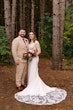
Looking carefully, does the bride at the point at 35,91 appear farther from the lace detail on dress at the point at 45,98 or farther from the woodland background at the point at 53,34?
the woodland background at the point at 53,34

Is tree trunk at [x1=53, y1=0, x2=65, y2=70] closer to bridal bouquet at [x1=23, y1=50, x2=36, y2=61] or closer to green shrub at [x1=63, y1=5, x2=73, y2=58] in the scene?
bridal bouquet at [x1=23, y1=50, x2=36, y2=61]

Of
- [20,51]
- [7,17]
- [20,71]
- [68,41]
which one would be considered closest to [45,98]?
[20,71]

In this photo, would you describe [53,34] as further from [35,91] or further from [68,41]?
[68,41]

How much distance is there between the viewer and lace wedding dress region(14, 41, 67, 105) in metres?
7.77

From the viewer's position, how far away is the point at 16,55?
8.17 m

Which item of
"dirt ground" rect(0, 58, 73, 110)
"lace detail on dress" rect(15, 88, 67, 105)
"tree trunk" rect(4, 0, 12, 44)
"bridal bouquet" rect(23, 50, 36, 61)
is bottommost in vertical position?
"dirt ground" rect(0, 58, 73, 110)

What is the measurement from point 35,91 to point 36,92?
0.05 meters

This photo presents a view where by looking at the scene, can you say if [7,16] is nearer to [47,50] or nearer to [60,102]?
[47,50]

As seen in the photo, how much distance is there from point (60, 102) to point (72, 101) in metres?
0.40

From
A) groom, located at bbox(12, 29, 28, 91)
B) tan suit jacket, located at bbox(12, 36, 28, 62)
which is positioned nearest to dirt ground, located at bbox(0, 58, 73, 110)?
groom, located at bbox(12, 29, 28, 91)

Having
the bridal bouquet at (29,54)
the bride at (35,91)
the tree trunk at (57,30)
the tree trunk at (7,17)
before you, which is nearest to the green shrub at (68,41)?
the tree trunk at (57,30)

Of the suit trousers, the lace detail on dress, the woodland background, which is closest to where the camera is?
the lace detail on dress

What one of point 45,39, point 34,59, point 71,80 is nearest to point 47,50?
point 45,39

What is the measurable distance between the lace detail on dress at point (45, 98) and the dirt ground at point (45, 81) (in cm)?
13
